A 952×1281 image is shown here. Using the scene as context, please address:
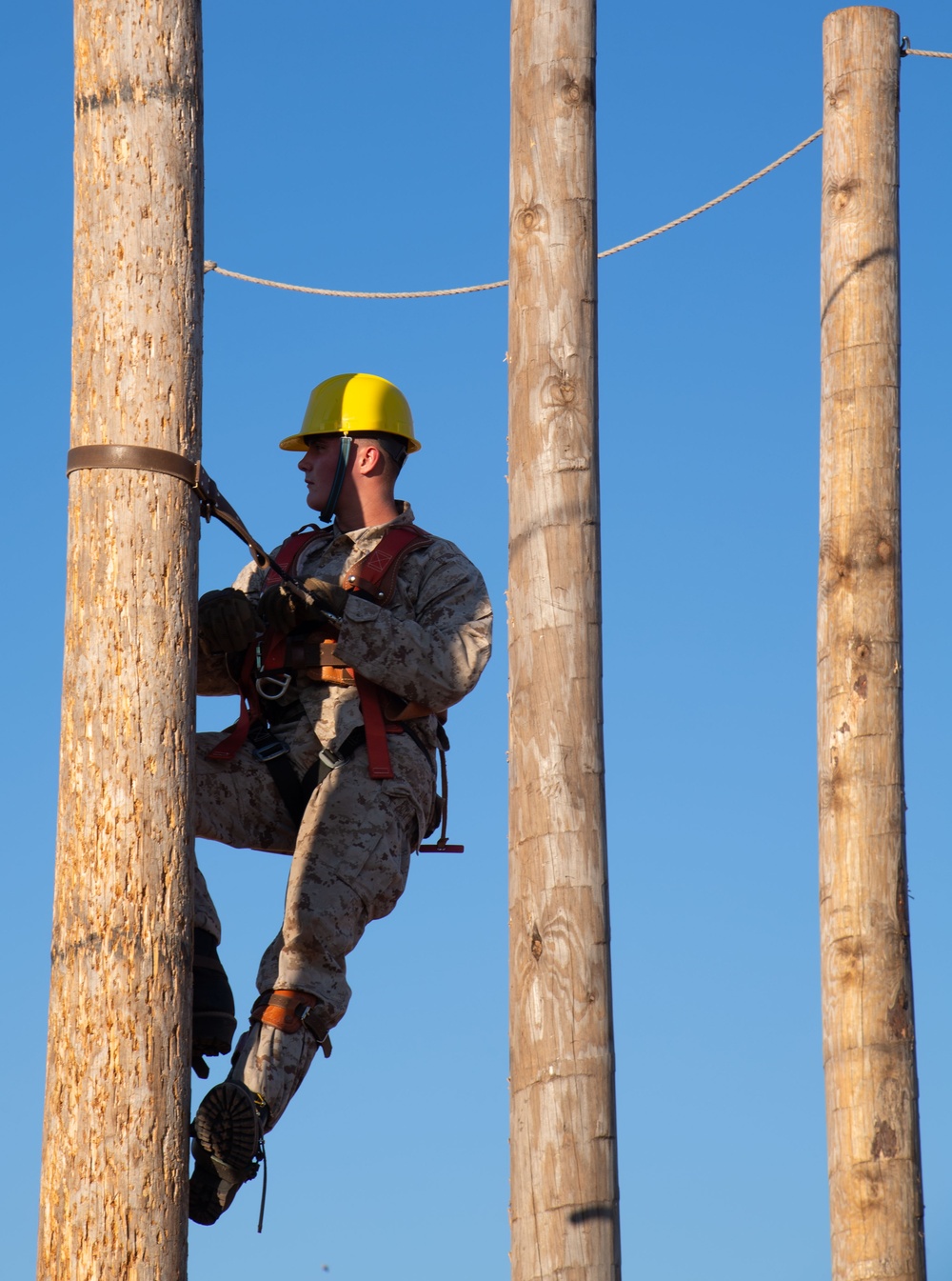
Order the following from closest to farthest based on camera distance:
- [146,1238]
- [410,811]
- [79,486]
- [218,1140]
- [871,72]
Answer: [146,1238] < [79,486] < [218,1140] < [410,811] < [871,72]

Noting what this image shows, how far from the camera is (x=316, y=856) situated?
19.0 feet

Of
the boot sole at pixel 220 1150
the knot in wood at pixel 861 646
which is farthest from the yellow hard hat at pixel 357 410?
the boot sole at pixel 220 1150

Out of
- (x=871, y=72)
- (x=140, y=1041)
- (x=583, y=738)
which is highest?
(x=871, y=72)

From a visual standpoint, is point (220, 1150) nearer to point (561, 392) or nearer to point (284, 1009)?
point (284, 1009)

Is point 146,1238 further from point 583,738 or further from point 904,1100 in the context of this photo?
point 904,1100

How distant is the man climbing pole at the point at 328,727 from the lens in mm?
5602

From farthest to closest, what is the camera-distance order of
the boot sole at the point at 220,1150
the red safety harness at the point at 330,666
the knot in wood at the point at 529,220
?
the red safety harness at the point at 330,666
the knot in wood at the point at 529,220
the boot sole at the point at 220,1150

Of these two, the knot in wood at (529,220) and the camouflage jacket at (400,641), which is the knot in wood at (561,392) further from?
the camouflage jacket at (400,641)

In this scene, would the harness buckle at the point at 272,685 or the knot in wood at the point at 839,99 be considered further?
the knot in wood at the point at 839,99

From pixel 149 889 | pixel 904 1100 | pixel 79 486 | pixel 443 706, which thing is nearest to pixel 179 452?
pixel 79 486

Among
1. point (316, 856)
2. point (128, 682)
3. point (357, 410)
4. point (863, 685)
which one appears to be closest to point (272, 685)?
point (316, 856)

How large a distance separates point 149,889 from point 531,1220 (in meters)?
1.23

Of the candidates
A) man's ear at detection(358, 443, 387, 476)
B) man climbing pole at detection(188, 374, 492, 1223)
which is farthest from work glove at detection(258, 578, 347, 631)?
man's ear at detection(358, 443, 387, 476)

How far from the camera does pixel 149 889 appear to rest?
4367mm
